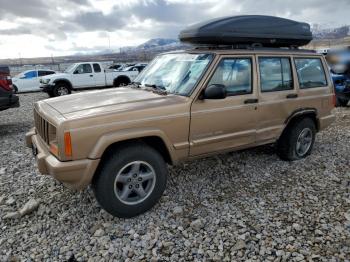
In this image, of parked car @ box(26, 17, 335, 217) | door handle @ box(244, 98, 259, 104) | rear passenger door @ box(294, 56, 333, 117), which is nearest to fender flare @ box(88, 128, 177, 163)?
parked car @ box(26, 17, 335, 217)

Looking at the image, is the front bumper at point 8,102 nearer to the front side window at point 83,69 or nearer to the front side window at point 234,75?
the front side window at point 234,75

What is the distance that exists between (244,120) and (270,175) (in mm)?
1085

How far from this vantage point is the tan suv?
3.13 meters

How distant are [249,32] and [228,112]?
129cm

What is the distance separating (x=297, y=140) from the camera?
5074 millimetres

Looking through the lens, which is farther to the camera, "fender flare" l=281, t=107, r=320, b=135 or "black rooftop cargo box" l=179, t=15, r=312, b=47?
"fender flare" l=281, t=107, r=320, b=135

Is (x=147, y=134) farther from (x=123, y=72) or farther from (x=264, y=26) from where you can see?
(x=123, y=72)

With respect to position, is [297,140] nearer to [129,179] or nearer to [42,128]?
[129,179]

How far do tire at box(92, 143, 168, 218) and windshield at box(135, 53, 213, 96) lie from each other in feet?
3.07

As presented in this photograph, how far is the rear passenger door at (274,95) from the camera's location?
14.4ft

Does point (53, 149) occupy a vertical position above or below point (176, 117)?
below

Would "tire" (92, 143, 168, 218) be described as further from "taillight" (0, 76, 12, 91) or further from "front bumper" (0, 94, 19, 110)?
"taillight" (0, 76, 12, 91)

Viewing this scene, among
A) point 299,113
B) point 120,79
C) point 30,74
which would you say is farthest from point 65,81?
point 299,113

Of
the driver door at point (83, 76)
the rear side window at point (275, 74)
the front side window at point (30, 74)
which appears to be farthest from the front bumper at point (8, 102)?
the front side window at point (30, 74)
